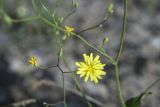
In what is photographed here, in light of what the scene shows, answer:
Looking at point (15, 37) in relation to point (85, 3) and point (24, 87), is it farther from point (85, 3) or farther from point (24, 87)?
point (85, 3)

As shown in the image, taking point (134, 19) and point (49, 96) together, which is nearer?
point (49, 96)

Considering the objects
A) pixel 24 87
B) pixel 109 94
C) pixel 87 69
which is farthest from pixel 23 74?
pixel 87 69

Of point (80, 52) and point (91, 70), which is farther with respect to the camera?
point (80, 52)

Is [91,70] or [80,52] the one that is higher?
[80,52]

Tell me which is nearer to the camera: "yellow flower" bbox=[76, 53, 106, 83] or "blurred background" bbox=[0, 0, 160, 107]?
"yellow flower" bbox=[76, 53, 106, 83]

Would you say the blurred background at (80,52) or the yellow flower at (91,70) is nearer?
the yellow flower at (91,70)

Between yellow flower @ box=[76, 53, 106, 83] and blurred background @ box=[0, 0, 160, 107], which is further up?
blurred background @ box=[0, 0, 160, 107]

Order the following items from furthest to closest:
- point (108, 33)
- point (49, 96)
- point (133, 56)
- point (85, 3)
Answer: point (85, 3) < point (108, 33) < point (133, 56) < point (49, 96)

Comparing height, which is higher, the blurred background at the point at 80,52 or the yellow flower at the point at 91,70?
the blurred background at the point at 80,52
